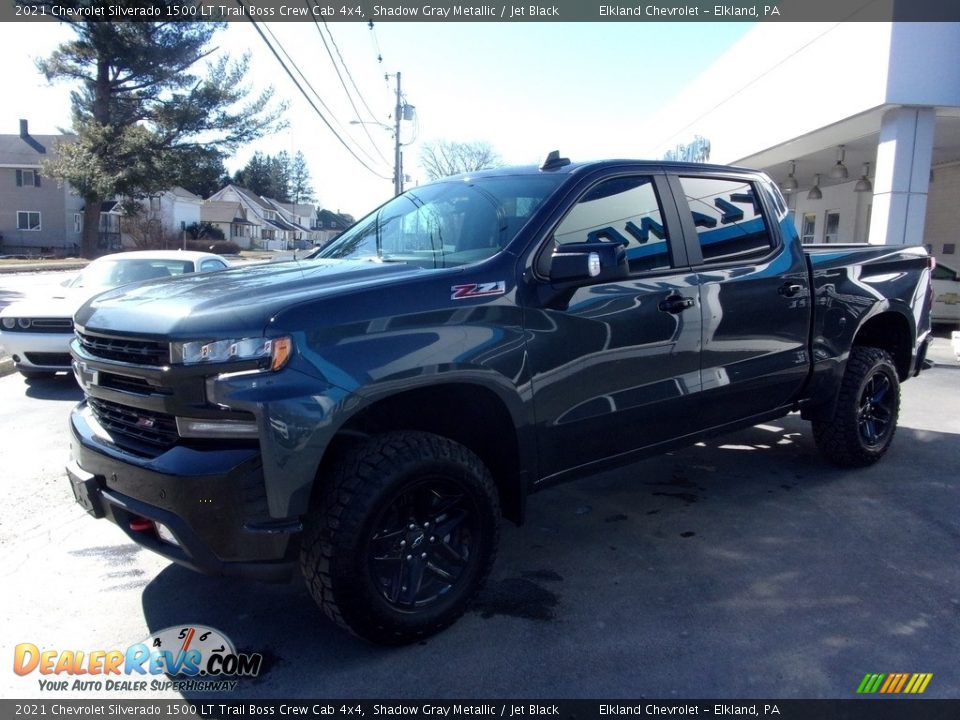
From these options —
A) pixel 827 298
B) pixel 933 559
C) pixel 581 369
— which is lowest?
pixel 933 559

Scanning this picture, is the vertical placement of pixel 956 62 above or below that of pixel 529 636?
above

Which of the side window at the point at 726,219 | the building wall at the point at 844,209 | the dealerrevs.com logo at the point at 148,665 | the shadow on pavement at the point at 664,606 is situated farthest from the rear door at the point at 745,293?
the building wall at the point at 844,209

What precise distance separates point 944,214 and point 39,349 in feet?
62.6

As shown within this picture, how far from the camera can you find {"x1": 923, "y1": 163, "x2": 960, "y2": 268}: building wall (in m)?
17.2

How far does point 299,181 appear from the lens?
431 feet

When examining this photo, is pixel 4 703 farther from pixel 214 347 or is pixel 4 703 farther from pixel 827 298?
pixel 827 298

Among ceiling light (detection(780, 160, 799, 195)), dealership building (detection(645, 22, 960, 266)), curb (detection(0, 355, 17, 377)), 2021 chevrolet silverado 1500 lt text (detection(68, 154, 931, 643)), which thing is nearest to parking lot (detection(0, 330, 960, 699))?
2021 chevrolet silverado 1500 lt text (detection(68, 154, 931, 643))

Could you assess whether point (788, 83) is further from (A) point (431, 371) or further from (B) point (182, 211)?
(B) point (182, 211)

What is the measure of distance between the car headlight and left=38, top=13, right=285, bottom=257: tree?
3584 cm

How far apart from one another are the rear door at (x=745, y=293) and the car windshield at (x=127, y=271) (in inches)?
254

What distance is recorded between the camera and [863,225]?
20750 mm

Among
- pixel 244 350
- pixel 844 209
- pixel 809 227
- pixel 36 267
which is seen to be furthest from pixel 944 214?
pixel 36 267

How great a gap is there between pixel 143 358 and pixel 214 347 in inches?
16.0

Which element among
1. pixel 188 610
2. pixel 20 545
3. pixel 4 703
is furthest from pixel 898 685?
pixel 20 545
